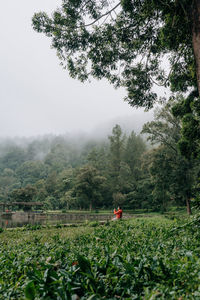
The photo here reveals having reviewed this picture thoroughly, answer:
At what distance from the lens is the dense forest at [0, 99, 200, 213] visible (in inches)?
959

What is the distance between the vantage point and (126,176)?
46312mm

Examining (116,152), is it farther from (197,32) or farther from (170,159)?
(197,32)

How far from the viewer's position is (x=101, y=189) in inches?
1836

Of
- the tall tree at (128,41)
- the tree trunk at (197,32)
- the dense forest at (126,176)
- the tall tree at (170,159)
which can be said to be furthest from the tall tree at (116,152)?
the tree trunk at (197,32)

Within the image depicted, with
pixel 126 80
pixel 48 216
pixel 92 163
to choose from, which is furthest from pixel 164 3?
pixel 92 163

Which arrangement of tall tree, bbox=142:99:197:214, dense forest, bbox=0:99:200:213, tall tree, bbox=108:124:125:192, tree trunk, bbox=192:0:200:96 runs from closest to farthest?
tree trunk, bbox=192:0:200:96 < tall tree, bbox=142:99:197:214 < dense forest, bbox=0:99:200:213 < tall tree, bbox=108:124:125:192

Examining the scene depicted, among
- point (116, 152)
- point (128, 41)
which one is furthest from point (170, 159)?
point (116, 152)

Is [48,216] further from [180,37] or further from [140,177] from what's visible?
[140,177]

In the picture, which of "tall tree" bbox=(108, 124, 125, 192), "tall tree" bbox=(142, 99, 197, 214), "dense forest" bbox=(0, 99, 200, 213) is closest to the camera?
"tall tree" bbox=(142, 99, 197, 214)

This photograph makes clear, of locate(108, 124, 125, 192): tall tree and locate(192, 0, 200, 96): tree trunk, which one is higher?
locate(108, 124, 125, 192): tall tree

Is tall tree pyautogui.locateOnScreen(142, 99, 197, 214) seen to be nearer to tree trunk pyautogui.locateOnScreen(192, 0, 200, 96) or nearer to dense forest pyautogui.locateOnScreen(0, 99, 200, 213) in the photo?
dense forest pyautogui.locateOnScreen(0, 99, 200, 213)

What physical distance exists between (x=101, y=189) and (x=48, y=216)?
104ft

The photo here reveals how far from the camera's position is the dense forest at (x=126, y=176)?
24.4 meters

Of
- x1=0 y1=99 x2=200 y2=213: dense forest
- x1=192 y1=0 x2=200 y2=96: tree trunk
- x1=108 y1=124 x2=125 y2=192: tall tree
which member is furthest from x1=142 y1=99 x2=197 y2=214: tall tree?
x1=108 y1=124 x2=125 y2=192: tall tree
